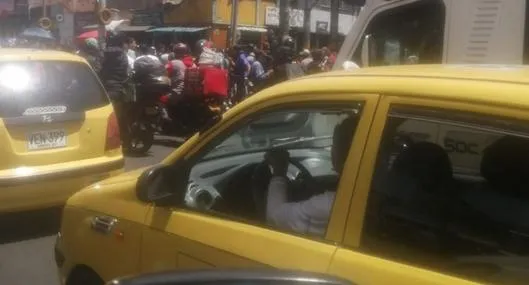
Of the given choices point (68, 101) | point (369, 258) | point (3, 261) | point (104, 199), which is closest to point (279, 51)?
point (68, 101)

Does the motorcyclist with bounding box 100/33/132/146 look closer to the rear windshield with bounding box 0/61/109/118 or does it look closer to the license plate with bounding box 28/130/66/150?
the rear windshield with bounding box 0/61/109/118

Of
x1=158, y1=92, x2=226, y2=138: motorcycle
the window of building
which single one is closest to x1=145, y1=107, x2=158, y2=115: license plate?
x1=158, y1=92, x2=226, y2=138: motorcycle

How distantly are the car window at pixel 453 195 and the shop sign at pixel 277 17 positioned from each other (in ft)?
112

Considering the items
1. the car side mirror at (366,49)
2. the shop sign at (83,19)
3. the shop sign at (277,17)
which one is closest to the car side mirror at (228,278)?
the car side mirror at (366,49)

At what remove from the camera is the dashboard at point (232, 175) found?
11.1 ft

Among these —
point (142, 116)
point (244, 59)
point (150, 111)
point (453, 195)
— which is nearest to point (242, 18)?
point (244, 59)

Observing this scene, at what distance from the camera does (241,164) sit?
12.2 feet

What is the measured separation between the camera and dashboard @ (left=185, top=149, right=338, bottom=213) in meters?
3.39

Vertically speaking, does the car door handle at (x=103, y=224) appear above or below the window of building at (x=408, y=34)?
below

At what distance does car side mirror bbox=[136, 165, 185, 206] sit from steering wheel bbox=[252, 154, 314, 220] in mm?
325

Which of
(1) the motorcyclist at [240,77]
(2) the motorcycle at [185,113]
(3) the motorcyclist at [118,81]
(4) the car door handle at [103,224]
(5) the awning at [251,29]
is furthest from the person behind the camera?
(5) the awning at [251,29]

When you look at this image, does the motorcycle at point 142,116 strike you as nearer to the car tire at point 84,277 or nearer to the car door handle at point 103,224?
the car tire at point 84,277

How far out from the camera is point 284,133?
3562 millimetres

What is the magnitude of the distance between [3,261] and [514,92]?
16.1 ft
